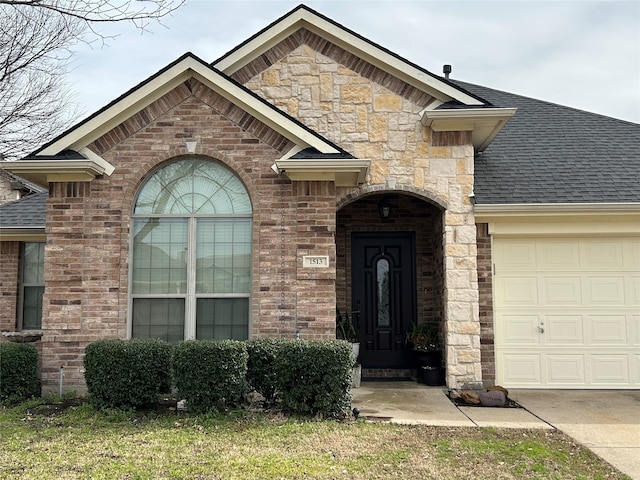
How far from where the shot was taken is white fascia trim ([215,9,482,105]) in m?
9.33

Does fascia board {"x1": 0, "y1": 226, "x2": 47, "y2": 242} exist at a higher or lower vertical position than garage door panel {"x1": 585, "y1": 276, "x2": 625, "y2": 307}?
higher

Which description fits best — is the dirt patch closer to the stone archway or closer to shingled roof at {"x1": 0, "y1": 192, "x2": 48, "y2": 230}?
the stone archway

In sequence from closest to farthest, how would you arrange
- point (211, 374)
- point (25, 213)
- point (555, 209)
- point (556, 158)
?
1. point (211, 374)
2. point (555, 209)
3. point (556, 158)
4. point (25, 213)

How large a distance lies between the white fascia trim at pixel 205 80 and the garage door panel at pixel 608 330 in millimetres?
5087

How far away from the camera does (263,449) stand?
5633mm

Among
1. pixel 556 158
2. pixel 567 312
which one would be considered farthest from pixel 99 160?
pixel 556 158

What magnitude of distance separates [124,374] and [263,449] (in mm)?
2425

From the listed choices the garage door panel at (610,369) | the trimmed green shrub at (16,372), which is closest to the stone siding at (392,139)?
the garage door panel at (610,369)

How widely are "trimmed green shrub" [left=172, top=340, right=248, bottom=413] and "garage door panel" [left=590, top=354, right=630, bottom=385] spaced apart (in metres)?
5.78

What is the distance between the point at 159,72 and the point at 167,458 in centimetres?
532

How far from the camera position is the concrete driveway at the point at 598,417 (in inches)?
227

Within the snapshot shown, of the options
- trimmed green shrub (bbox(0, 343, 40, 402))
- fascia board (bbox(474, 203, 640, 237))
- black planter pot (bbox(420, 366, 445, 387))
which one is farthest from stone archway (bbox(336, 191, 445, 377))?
trimmed green shrub (bbox(0, 343, 40, 402))

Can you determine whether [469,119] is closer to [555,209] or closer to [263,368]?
[555,209]

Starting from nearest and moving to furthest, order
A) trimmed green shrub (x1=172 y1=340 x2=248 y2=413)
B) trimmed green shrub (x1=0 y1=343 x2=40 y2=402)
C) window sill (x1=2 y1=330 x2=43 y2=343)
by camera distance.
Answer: trimmed green shrub (x1=172 y1=340 x2=248 y2=413)
trimmed green shrub (x1=0 y1=343 x2=40 y2=402)
window sill (x1=2 y1=330 x2=43 y2=343)
